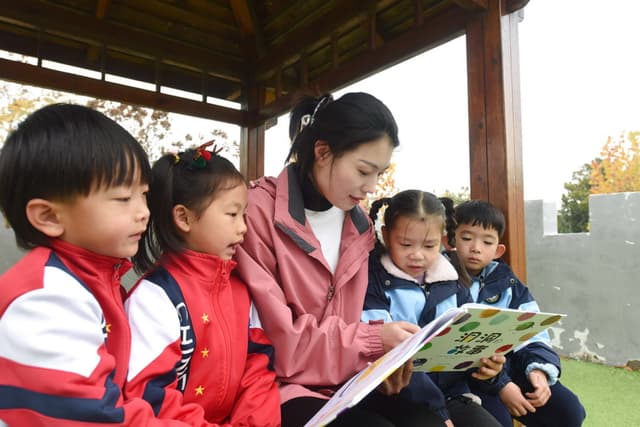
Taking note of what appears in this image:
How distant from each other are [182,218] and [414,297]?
0.78 m

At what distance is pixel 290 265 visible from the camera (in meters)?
1.38

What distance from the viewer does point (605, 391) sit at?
3789mm

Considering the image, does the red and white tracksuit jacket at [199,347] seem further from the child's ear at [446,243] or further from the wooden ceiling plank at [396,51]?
the wooden ceiling plank at [396,51]

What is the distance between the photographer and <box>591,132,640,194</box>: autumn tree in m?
12.0

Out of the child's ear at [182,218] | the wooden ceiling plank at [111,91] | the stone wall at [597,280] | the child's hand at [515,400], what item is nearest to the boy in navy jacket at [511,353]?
the child's hand at [515,400]

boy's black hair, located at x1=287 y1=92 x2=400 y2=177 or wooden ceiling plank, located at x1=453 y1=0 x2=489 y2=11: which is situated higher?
wooden ceiling plank, located at x1=453 y1=0 x2=489 y2=11

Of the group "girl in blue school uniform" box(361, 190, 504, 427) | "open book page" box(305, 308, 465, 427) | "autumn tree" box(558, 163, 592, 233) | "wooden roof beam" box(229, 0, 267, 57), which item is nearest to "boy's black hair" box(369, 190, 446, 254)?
"girl in blue school uniform" box(361, 190, 504, 427)

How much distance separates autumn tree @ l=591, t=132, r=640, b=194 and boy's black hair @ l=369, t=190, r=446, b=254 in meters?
12.5

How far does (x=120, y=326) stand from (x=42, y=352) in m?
0.20

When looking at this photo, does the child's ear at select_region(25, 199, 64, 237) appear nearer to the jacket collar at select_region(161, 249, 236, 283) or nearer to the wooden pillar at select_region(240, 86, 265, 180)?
the jacket collar at select_region(161, 249, 236, 283)

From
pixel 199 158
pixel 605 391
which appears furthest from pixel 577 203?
pixel 199 158

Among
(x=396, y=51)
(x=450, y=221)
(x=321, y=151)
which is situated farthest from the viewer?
(x=396, y=51)

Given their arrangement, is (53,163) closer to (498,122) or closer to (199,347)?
(199,347)

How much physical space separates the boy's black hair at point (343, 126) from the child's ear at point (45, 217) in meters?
0.80
